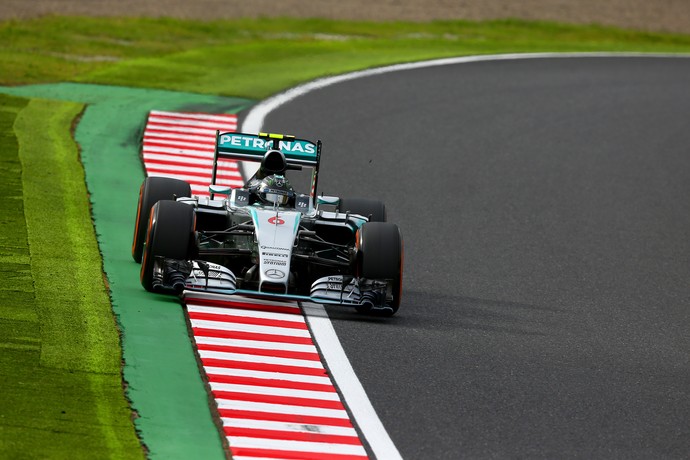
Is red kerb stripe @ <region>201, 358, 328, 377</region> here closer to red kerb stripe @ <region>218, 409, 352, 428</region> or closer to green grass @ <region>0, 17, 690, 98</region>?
red kerb stripe @ <region>218, 409, 352, 428</region>

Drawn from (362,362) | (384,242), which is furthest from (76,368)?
(384,242)

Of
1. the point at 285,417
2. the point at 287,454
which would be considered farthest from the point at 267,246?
the point at 287,454

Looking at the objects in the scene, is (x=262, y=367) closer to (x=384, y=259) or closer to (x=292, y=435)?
(x=292, y=435)

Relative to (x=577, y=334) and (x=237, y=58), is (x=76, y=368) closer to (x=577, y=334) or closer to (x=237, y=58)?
(x=577, y=334)

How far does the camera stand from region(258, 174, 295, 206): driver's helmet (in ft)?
44.8

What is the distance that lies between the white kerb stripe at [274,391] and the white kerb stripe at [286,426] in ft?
2.05

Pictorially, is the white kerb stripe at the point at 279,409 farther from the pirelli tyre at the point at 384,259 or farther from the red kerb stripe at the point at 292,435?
the pirelli tyre at the point at 384,259

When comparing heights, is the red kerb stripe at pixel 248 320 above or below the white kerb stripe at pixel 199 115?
above

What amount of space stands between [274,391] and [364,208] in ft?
14.7

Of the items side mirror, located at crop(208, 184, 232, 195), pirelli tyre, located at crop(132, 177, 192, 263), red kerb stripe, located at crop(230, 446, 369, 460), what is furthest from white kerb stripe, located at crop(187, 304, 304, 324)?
red kerb stripe, located at crop(230, 446, 369, 460)

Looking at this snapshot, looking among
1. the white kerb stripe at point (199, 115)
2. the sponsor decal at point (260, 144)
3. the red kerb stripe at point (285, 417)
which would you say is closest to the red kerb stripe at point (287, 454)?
the red kerb stripe at point (285, 417)

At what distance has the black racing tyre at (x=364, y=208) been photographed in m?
14.5

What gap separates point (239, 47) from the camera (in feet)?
98.8

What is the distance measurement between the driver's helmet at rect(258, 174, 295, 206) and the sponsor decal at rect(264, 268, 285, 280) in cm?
143
